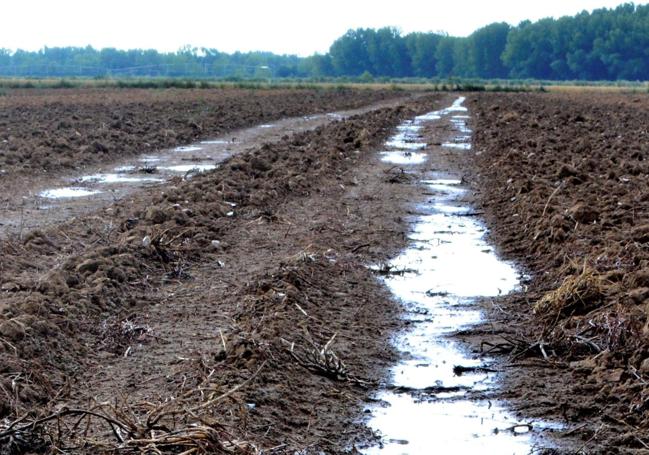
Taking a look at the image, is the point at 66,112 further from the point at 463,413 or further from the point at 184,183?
the point at 463,413

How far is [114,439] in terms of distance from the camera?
508cm

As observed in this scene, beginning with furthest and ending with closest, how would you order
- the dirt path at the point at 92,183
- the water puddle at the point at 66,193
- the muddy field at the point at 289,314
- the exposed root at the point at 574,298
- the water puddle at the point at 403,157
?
the water puddle at the point at 403,157, the water puddle at the point at 66,193, the dirt path at the point at 92,183, the exposed root at the point at 574,298, the muddy field at the point at 289,314

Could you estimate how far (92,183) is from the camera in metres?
16.5

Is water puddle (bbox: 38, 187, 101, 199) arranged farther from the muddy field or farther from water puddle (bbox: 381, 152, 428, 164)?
water puddle (bbox: 381, 152, 428, 164)

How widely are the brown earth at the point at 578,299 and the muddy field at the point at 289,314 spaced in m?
0.02

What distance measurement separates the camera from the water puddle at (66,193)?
14859 mm

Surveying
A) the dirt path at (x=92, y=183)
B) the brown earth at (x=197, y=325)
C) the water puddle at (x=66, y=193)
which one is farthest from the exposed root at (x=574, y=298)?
the water puddle at (x=66, y=193)

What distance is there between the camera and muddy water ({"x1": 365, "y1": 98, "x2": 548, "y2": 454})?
5.75 metres

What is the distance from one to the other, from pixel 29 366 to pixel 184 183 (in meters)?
9.06

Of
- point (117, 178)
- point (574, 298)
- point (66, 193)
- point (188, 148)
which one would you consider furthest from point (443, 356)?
point (188, 148)

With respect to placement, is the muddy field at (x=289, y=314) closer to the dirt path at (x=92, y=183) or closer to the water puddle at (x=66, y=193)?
the dirt path at (x=92, y=183)

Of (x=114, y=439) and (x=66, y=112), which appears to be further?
(x=66, y=112)

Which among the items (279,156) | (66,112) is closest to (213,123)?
(66,112)

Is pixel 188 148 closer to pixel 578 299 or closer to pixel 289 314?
pixel 289 314
